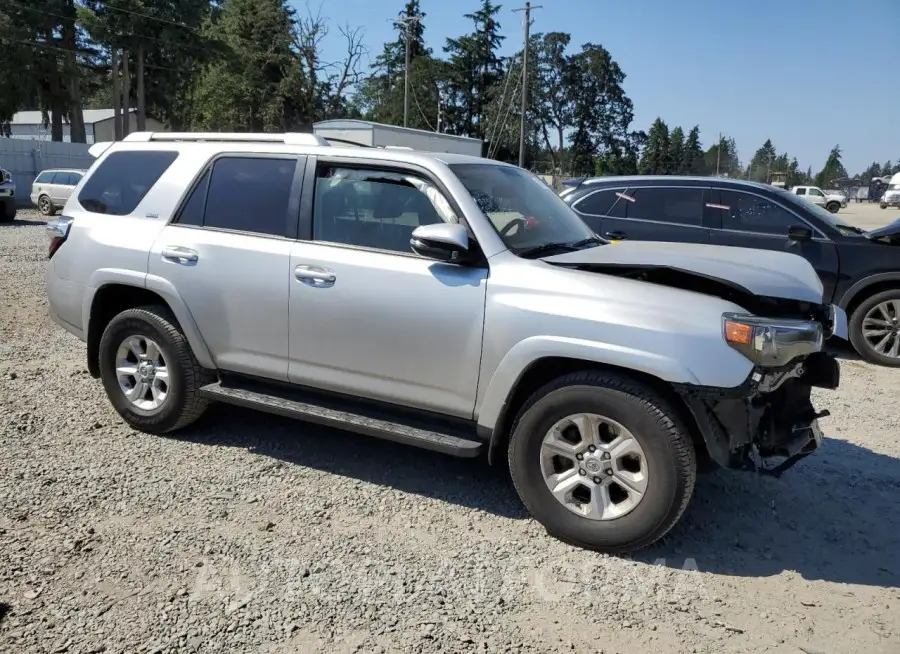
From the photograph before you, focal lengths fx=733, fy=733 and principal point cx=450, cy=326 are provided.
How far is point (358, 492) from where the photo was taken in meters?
4.17

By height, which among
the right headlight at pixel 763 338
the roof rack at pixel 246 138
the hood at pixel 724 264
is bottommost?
the right headlight at pixel 763 338

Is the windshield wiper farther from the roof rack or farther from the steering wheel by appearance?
the roof rack

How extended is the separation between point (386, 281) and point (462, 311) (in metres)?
0.48

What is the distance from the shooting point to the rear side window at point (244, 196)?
4418 millimetres

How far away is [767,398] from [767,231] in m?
4.85

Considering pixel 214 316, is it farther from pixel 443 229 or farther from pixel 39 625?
pixel 39 625

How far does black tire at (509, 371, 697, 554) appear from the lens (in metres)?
3.32

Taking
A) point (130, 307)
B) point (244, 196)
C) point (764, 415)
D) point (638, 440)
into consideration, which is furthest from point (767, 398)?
point (130, 307)

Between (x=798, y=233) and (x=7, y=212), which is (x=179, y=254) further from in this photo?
(x=7, y=212)

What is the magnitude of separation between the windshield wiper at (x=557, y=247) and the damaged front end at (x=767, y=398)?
1084 millimetres

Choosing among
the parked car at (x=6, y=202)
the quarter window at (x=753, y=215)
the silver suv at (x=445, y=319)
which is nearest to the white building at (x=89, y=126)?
A: the parked car at (x=6, y=202)

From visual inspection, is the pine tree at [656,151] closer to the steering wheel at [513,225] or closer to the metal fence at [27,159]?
the metal fence at [27,159]

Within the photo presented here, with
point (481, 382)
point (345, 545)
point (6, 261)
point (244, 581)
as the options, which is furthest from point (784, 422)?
point (6, 261)

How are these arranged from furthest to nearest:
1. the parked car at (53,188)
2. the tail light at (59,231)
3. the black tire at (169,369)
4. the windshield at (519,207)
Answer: the parked car at (53,188), the tail light at (59,231), the black tire at (169,369), the windshield at (519,207)
